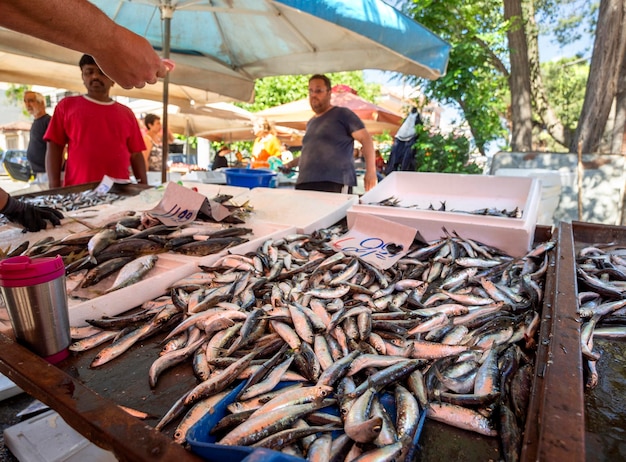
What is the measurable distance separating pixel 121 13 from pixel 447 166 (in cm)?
702

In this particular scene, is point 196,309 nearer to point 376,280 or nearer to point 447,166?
point 376,280

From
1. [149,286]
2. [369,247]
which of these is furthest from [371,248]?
[149,286]

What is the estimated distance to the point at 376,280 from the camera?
2400 millimetres

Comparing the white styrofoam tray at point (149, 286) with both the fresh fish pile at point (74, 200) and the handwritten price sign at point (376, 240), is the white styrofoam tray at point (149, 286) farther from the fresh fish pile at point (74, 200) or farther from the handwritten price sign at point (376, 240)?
the fresh fish pile at point (74, 200)

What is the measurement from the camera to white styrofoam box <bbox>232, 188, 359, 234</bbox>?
3525 mm

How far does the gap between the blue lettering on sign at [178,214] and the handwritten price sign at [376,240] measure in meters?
1.28

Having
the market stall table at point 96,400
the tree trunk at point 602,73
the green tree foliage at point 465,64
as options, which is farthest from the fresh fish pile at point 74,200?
the tree trunk at point 602,73

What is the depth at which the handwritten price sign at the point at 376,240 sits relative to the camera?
274 cm

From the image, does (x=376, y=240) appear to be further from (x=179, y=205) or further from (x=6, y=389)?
(x=6, y=389)

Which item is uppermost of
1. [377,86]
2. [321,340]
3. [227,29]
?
[377,86]

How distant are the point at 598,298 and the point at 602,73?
8122 millimetres

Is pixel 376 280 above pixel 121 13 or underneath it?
underneath

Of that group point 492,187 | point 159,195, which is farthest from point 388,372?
point 159,195

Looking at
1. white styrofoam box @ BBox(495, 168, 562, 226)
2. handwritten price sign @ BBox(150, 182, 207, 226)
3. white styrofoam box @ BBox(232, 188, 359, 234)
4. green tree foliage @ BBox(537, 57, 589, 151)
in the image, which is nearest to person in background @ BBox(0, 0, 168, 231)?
handwritten price sign @ BBox(150, 182, 207, 226)
